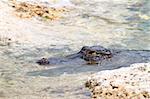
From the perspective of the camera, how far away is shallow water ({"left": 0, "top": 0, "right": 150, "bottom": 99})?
26.4 feet

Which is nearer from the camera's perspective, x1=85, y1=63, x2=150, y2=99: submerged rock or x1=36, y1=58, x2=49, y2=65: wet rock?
x1=85, y1=63, x2=150, y2=99: submerged rock

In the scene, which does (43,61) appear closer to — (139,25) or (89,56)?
(89,56)

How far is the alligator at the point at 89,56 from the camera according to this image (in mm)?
10234

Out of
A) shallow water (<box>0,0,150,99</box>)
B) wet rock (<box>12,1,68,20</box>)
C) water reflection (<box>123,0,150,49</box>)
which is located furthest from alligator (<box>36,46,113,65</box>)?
wet rock (<box>12,1,68,20</box>)

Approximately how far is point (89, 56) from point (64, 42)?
2.07 meters

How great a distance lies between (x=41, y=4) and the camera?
18172 millimetres

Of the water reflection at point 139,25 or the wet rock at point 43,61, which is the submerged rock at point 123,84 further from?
the water reflection at point 139,25

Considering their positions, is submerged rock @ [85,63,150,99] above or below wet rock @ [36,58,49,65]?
above

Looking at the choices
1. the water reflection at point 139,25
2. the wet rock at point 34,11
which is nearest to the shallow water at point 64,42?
the water reflection at point 139,25

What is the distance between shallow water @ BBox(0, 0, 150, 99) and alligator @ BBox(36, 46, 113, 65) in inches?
8.3

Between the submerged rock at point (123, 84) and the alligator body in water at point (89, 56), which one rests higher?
the submerged rock at point (123, 84)

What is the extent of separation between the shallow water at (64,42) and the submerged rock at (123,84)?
0.85 ft

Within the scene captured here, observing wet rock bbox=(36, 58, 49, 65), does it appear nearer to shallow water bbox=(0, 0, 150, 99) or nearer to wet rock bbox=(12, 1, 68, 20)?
shallow water bbox=(0, 0, 150, 99)

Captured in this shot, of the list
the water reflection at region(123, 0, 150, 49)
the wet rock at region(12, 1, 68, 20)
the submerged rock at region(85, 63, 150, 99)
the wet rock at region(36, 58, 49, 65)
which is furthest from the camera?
the wet rock at region(12, 1, 68, 20)
